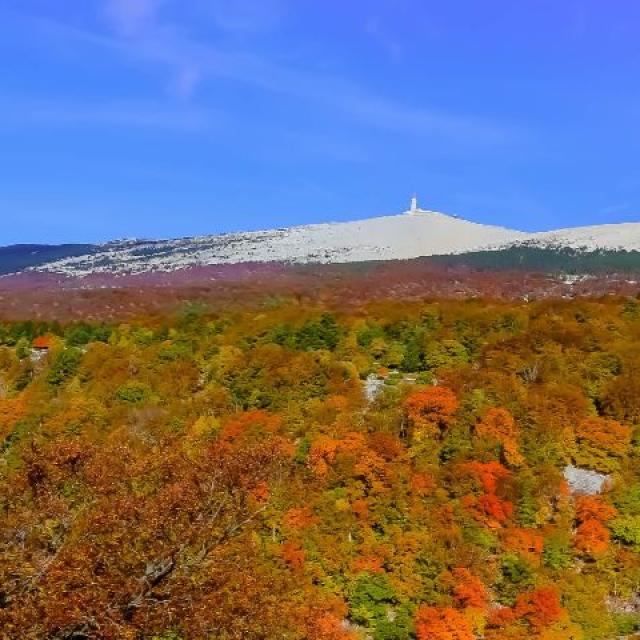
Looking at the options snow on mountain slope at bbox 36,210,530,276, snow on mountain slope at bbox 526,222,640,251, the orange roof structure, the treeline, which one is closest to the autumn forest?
the orange roof structure

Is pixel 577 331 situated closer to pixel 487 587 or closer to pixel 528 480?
pixel 528 480

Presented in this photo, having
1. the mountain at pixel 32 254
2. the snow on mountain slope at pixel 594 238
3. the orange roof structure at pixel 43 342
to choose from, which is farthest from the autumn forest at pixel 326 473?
the mountain at pixel 32 254

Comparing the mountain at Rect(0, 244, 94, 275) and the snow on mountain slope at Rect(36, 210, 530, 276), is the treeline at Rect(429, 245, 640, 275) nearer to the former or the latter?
the snow on mountain slope at Rect(36, 210, 530, 276)

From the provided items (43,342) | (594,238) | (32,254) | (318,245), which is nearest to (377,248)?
(318,245)

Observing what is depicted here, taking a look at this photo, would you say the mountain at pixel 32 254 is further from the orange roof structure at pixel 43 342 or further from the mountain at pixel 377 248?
the orange roof structure at pixel 43 342

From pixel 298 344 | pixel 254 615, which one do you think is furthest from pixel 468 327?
pixel 254 615

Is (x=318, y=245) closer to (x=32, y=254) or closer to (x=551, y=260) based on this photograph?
(x=551, y=260)

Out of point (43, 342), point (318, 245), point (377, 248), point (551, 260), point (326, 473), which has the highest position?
point (318, 245)
